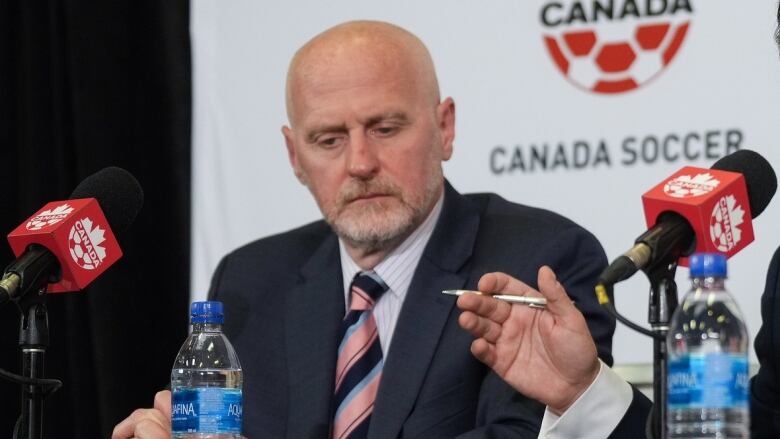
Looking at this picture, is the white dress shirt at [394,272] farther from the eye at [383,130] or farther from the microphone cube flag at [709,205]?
Answer: the microphone cube flag at [709,205]

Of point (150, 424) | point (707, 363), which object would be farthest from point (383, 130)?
point (707, 363)

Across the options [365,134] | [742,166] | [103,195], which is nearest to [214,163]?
[365,134]

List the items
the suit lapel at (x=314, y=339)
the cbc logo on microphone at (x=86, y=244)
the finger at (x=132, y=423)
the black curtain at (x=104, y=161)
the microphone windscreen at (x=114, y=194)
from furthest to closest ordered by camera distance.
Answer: the black curtain at (x=104, y=161) < the suit lapel at (x=314, y=339) < the finger at (x=132, y=423) < the microphone windscreen at (x=114, y=194) < the cbc logo on microphone at (x=86, y=244)

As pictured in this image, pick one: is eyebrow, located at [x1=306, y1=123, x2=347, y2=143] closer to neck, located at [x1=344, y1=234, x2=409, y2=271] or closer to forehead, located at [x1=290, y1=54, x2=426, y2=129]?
forehead, located at [x1=290, y1=54, x2=426, y2=129]

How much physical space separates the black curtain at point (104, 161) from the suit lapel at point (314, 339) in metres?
0.91

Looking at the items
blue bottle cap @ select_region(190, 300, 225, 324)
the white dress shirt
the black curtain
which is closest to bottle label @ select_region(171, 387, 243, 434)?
blue bottle cap @ select_region(190, 300, 225, 324)

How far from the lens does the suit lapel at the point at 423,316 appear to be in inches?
119

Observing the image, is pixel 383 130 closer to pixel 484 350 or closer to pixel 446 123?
pixel 446 123

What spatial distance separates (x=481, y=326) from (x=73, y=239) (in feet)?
2.50

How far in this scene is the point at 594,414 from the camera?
97.0 inches

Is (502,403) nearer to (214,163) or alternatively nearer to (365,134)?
(365,134)

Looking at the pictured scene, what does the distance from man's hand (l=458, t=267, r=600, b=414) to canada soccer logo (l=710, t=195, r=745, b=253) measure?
0.34 meters

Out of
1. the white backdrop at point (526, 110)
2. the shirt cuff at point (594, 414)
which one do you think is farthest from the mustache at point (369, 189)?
the shirt cuff at point (594, 414)

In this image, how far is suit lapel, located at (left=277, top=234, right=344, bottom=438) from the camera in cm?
312
